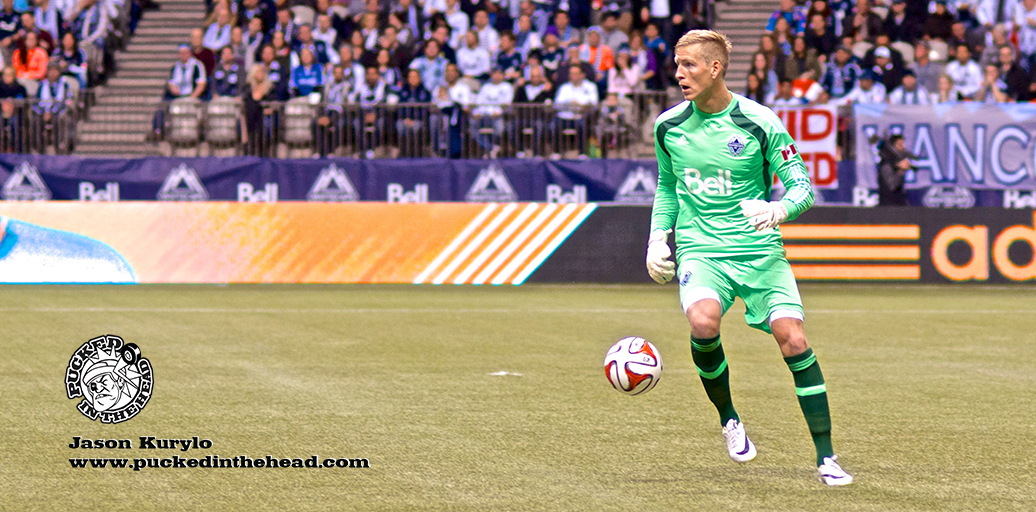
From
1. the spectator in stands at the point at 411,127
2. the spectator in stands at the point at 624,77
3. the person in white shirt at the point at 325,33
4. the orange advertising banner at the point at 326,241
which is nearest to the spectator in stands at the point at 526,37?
the spectator in stands at the point at 624,77

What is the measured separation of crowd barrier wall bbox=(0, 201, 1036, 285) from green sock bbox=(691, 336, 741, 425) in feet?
40.1

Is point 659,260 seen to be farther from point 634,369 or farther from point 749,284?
point 634,369

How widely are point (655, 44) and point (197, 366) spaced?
13472 millimetres

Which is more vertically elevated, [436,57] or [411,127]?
[436,57]

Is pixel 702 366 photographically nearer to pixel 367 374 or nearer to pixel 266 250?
pixel 367 374

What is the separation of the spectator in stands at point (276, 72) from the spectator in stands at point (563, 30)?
4.31m

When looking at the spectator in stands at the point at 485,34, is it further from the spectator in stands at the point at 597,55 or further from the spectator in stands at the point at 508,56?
the spectator in stands at the point at 597,55

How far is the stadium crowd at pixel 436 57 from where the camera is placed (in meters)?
20.8

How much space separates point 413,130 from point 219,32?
4.81 meters

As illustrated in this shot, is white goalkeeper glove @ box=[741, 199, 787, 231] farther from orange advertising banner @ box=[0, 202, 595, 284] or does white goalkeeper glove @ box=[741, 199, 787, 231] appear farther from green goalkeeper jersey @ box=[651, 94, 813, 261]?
orange advertising banner @ box=[0, 202, 595, 284]

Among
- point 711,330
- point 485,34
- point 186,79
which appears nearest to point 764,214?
point 711,330

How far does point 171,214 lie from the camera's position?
746 inches

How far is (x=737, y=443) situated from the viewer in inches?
268

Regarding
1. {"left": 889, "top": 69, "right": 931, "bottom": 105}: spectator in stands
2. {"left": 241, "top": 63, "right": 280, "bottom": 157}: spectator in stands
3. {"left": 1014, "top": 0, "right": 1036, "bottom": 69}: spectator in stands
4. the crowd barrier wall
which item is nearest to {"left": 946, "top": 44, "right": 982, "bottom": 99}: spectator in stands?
{"left": 889, "top": 69, "right": 931, "bottom": 105}: spectator in stands
